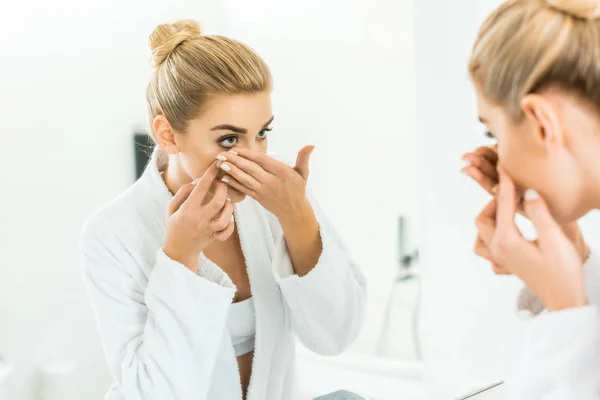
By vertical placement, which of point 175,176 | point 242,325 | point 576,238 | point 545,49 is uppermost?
point 545,49

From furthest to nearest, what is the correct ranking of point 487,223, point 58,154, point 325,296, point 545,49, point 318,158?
point 318,158 → point 58,154 → point 325,296 → point 487,223 → point 545,49

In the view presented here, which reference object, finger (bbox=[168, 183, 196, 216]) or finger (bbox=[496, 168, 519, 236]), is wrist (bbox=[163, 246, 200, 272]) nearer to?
finger (bbox=[168, 183, 196, 216])

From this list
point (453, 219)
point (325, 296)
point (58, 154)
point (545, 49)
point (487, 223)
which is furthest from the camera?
point (58, 154)

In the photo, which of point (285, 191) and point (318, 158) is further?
point (318, 158)

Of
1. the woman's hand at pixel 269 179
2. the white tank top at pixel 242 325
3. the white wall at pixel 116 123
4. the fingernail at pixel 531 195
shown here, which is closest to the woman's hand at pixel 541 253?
the fingernail at pixel 531 195

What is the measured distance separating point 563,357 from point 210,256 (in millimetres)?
512

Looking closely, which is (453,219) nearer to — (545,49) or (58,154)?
(545,49)

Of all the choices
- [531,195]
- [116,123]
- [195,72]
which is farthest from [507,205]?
[116,123]

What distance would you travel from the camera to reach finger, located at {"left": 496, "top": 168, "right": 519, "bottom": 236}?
59 centimetres

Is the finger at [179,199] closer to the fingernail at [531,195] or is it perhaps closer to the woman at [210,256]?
the woman at [210,256]

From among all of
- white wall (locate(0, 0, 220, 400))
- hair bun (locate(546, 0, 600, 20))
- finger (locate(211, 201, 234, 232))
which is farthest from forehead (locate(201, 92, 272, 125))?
white wall (locate(0, 0, 220, 400))

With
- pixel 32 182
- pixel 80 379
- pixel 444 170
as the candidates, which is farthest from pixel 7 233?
pixel 444 170

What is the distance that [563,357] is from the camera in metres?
0.56

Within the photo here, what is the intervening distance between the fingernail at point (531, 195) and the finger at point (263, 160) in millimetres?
317
